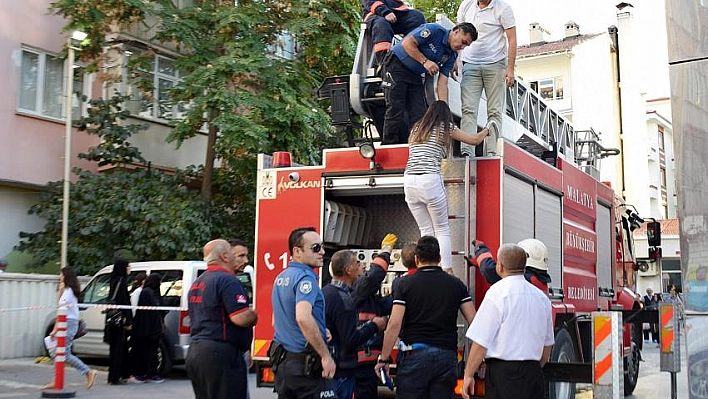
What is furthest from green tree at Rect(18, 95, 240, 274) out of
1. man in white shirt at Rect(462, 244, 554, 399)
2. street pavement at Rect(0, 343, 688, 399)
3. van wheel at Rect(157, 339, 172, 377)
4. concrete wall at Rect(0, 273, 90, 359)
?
man in white shirt at Rect(462, 244, 554, 399)

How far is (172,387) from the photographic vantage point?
11.8 meters

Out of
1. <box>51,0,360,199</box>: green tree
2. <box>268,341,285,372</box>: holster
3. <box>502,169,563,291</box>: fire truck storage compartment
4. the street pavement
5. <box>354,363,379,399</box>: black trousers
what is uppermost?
<box>51,0,360,199</box>: green tree

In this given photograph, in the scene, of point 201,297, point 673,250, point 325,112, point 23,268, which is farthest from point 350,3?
point 673,250

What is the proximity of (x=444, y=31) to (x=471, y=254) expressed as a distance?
7.51 feet

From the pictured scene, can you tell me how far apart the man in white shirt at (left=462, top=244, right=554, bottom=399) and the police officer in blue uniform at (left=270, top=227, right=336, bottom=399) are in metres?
1.01

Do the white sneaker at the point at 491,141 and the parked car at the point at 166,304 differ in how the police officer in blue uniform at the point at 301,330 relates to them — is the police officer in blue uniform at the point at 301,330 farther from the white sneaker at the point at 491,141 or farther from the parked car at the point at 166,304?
the parked car at the point at 166,304

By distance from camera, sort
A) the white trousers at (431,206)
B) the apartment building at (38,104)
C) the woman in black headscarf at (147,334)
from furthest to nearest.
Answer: the apartment building at (38,104)
the woman in black headscarf at (147,334)
the white trousers at (431,206)

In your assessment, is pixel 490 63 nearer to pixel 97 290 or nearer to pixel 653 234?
pixel 653 234

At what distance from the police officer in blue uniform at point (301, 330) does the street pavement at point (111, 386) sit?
523 centimetres

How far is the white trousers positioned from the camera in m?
7.16

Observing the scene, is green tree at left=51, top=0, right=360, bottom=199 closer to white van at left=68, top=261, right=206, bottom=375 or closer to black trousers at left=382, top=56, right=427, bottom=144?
white van at left=68, top=261, right=206, bottom=375

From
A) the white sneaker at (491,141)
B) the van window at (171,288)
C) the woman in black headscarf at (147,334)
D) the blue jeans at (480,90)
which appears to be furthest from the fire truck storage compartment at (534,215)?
the van window at (171,288)

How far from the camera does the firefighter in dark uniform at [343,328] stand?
598 centimetres

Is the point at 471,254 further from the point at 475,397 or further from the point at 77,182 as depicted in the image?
the point at 77,182
